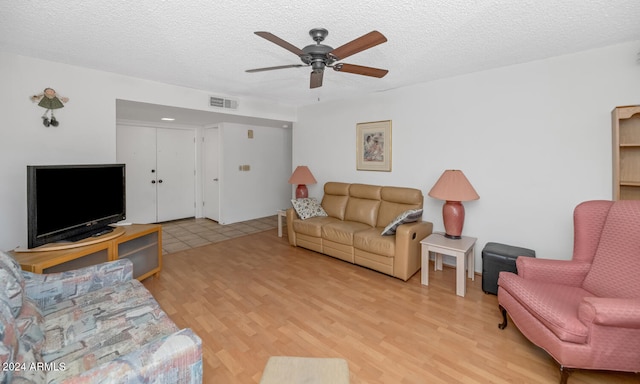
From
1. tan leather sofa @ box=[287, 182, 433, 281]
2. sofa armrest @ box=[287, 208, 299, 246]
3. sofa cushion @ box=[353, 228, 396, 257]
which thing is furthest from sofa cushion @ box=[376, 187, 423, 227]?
sofa armrest @ box=[287, 208, 299, 246]

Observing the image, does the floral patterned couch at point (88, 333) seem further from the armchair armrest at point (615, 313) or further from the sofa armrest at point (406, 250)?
the sofa armrest at point (406, 250)

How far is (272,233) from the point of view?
202 inches

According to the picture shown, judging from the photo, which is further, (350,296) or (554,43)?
(350,296)

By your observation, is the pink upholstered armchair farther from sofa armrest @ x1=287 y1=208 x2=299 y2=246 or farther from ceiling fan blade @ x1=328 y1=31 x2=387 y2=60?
sofa armrest @ x1=287 y1=208 x2=299 y2=246

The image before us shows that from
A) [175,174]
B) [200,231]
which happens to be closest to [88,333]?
[200,231]

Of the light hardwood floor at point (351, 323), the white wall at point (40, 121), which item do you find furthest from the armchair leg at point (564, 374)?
the white wall at point (40, 121)

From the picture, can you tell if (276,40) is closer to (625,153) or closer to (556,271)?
(556,271)

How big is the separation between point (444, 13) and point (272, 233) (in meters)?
4.19

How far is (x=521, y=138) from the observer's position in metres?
2.95

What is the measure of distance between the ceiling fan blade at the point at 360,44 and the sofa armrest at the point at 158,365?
6.29ft

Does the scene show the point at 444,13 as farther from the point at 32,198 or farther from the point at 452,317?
the point at 32,198

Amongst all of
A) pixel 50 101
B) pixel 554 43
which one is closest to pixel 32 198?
pixel 50 101

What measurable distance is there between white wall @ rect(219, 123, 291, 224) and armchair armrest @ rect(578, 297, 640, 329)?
5.49 metres

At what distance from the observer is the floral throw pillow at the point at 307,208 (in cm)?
425
